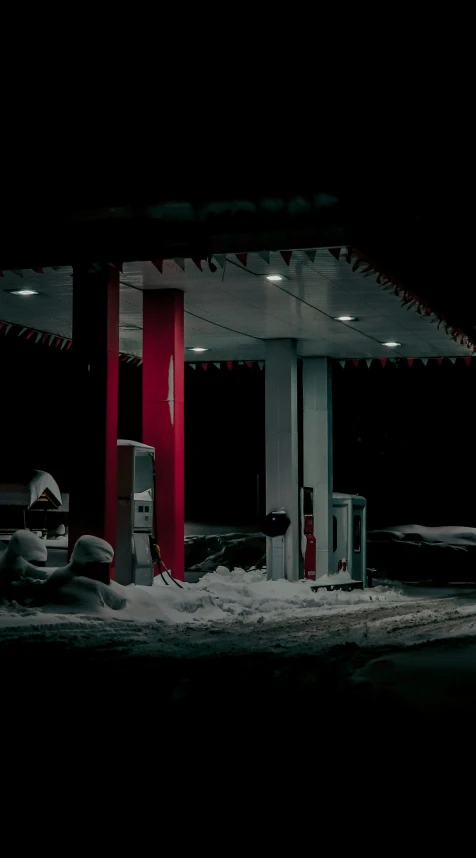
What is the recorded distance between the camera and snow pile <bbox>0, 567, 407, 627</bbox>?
11992 mm

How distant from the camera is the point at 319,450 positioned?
23844mm

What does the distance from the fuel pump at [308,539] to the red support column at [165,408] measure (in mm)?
5081

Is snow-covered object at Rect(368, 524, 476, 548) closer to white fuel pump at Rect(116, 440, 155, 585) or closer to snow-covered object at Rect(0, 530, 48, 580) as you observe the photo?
white fuel pump at Rect(116, 440, 155, 585)

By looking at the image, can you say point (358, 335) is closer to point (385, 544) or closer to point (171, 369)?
point (171, 369)

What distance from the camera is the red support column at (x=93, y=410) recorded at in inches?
567

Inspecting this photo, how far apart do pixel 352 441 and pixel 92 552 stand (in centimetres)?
2752

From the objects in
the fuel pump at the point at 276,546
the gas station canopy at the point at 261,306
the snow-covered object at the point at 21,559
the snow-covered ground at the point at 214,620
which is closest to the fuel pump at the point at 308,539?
the fuel pump at the point at 276,546

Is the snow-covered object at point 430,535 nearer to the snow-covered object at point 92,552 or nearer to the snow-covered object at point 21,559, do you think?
the snow-covered object at point 21,559

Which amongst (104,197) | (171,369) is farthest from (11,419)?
(104,197)

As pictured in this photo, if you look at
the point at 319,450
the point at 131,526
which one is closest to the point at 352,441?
the point at 319,450

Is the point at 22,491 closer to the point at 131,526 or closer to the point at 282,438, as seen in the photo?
the point at 282,438

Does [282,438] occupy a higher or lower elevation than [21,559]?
higher

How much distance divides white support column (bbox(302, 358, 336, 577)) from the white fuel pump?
8673mm

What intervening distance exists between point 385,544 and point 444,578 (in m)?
7.21
